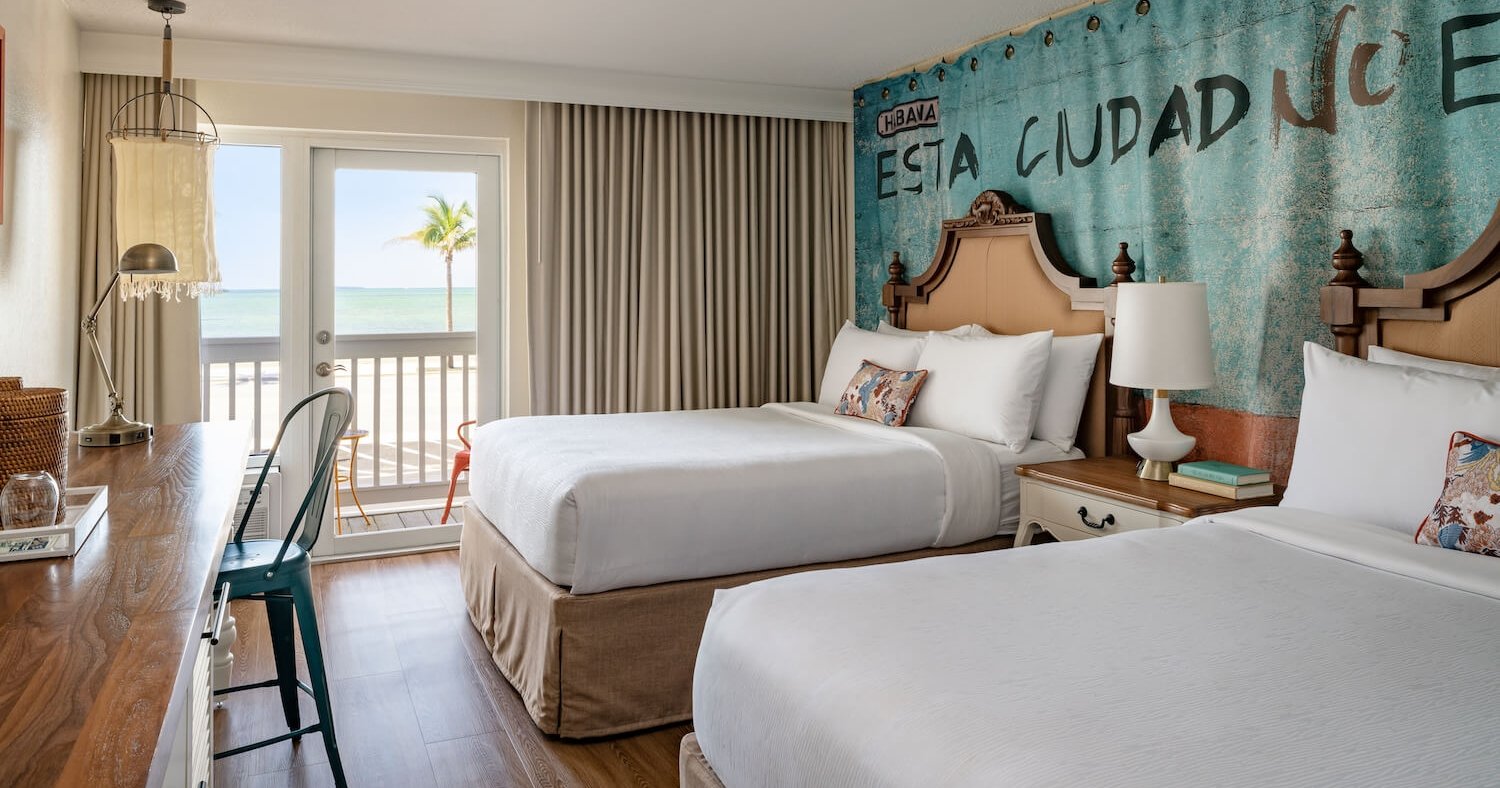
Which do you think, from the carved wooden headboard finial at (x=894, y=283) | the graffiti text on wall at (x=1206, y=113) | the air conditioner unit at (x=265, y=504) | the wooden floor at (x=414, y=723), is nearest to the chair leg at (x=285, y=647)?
the wooden floor at (x=414, y=723)

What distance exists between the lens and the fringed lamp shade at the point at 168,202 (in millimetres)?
2984

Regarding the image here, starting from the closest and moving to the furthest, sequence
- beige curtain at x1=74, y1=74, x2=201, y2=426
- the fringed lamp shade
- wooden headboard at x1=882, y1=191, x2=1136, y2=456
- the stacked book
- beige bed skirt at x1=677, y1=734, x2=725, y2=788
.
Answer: beige bed skirt at x1=677, y1=734, x2=725, y2=788
the stacked book
the fringed lamp shade
wooden headboard at x1=882, y1=191, x2=1136, y2=456
beige curtain at x1=74, y1=74, x2=201, y2=426

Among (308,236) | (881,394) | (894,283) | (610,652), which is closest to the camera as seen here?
(610,652)

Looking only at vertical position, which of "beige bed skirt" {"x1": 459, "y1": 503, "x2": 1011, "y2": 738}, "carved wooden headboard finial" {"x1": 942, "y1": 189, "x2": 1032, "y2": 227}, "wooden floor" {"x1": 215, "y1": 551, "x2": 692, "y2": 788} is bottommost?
"wooden floor" {"x1": 215, "y1": 551, "x2": 692, "y2": 788}

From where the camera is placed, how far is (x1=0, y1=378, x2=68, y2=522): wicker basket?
1.63 metres

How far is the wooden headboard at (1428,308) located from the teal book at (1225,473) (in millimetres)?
403

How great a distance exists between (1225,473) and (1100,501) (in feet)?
1.11

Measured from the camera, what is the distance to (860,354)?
169 inches

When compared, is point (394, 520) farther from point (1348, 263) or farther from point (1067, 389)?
point (1348, 263)

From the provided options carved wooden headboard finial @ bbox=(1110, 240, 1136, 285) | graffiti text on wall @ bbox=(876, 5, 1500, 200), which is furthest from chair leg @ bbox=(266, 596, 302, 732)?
graffiti text on wall @ bbox=(876, 5, 1500, 200)

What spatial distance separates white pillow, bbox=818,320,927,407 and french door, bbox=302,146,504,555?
1.74 metres

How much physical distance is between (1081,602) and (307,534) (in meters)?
1.81

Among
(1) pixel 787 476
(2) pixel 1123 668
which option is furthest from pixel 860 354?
(2) pixel 1123 668

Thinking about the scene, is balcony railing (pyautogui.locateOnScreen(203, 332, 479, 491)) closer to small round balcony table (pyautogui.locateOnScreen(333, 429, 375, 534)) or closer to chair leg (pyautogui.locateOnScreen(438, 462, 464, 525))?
small round balcony table (pyautogui.locateOnScreen(333, 429, 375, 534))
